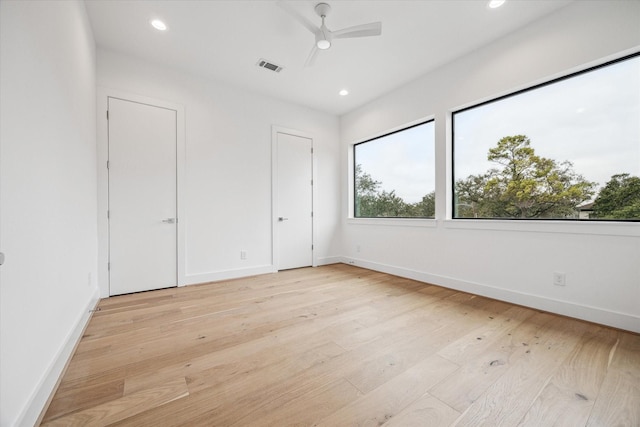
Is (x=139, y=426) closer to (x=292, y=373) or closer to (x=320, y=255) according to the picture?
(x=292, y=373)

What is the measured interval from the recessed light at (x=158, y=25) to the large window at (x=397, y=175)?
3244mm

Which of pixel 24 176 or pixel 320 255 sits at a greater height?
pixel 24 176

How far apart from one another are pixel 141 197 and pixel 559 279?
4489 mm

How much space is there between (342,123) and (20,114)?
14.2 feet

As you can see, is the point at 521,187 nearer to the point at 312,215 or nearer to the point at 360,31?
the point at 360,31

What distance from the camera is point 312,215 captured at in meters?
4.62

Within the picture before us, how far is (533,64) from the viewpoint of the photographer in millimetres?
2533

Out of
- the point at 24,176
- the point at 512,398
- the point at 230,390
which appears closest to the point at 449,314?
the point at 512,398

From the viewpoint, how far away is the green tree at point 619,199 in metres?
2.08

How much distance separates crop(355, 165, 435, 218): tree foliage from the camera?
3.67m

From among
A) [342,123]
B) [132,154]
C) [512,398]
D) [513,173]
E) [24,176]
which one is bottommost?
[512,398]

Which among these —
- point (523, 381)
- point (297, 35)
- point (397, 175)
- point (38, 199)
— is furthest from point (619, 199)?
point (38, 199)

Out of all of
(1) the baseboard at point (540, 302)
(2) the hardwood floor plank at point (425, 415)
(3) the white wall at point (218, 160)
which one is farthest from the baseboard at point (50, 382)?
(1) the baseboard at point (540, 302)

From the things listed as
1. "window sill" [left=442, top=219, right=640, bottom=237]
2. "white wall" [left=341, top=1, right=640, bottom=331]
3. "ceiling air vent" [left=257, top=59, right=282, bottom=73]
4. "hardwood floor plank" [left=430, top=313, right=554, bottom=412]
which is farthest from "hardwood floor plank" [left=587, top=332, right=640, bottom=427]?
"ceiling air vent" [left=257, top=59, right=282, bottom=73]
